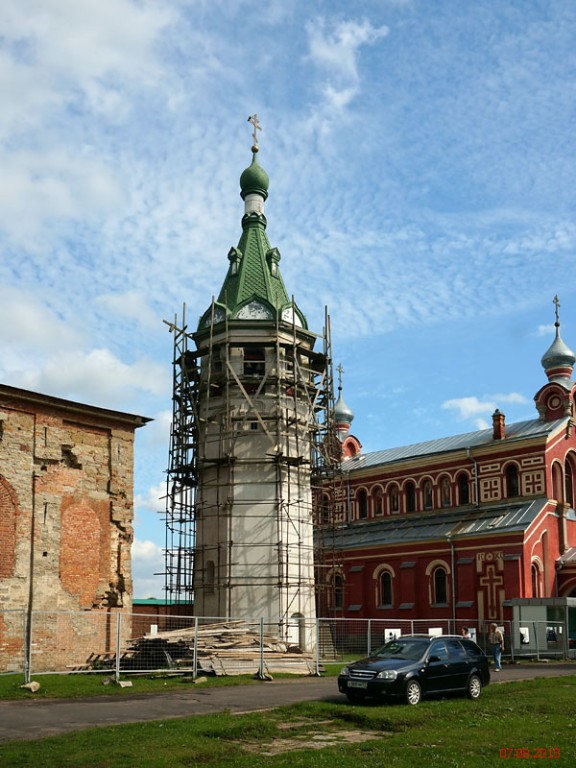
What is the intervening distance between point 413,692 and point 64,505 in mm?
13219

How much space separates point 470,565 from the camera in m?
41.7

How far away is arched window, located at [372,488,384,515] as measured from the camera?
51188 mm

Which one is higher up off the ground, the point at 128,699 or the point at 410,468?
the point at 410,468

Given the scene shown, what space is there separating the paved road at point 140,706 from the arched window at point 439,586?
1996 centimetres

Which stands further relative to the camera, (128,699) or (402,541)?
(402,541)

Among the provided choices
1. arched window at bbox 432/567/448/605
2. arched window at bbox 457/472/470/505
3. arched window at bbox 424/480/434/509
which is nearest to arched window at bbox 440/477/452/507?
arched window at bbox 457/472/470/505

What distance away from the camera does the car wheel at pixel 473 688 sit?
1925 cm

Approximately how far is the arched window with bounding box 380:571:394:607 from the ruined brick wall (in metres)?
21.5

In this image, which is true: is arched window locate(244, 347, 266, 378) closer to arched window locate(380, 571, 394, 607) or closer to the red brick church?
the red brick church

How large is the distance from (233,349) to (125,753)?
90.7ft

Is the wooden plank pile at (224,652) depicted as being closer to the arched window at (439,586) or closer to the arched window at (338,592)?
the arched window at (439,586)

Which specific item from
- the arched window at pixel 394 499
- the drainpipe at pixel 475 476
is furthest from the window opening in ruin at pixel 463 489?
the arched window at pixel 394 499

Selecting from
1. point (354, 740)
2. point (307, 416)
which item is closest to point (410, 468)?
point (307, 416)

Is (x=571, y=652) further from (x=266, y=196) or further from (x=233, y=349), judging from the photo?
(x=266, y=196)
